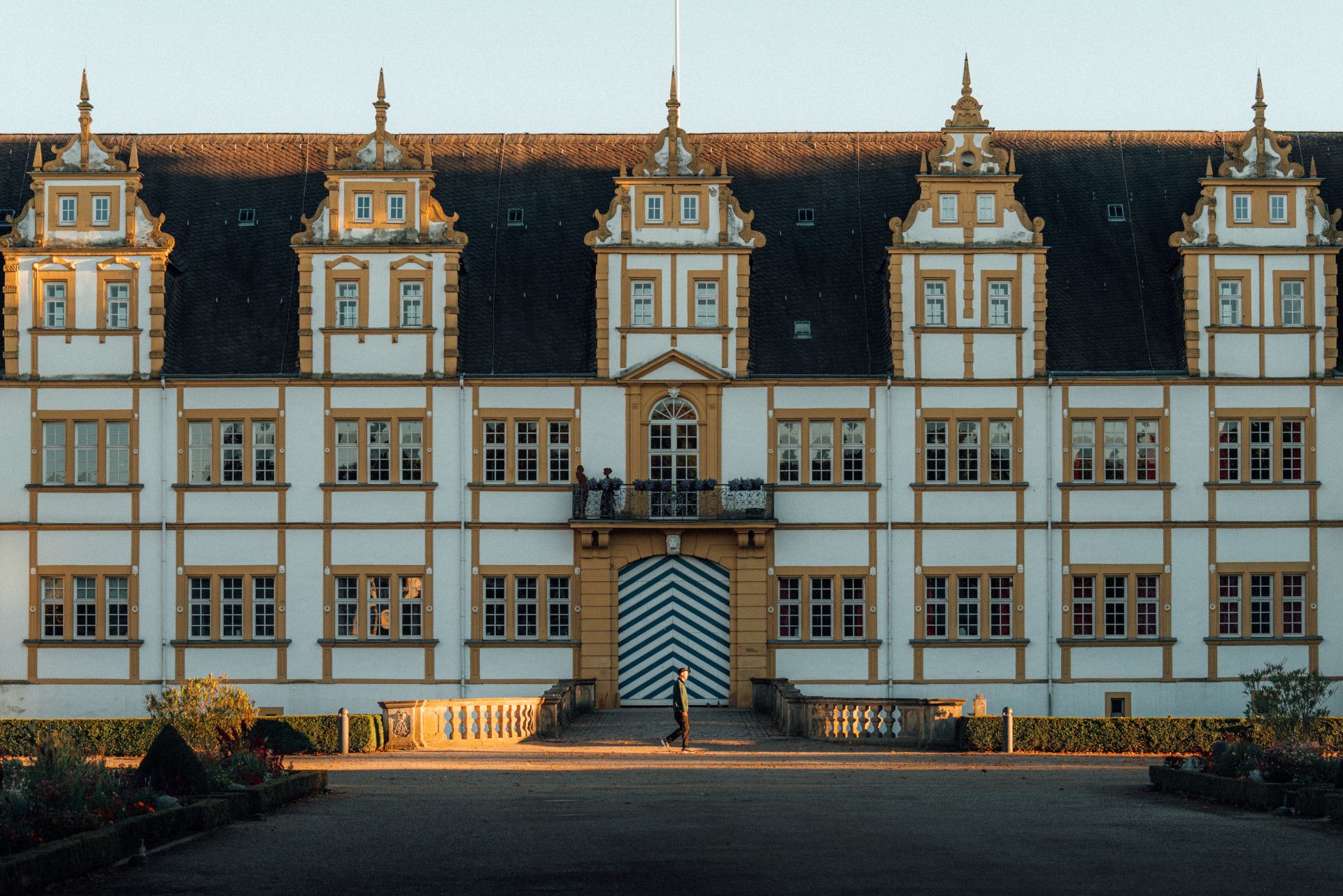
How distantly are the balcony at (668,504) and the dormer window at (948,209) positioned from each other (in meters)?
7.49

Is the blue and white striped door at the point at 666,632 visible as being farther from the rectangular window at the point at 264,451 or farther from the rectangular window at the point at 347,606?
the rectangular window at the point at 264,451

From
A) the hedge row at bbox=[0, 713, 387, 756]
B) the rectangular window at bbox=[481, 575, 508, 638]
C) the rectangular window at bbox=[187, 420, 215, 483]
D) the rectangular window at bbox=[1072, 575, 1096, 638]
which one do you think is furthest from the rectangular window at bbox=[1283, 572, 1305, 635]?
the rectangular window at bbox=[187, 420, 215, 483]

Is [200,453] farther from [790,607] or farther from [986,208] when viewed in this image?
[986,208]

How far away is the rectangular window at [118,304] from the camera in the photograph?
151 feet

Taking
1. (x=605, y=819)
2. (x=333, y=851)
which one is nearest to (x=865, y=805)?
(x=605, y=819)

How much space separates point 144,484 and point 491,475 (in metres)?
7.80

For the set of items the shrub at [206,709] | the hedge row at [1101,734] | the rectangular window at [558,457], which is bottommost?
the hedge row at [1101,734]

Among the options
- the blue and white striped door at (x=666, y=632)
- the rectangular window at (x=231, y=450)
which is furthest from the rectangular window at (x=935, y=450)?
the rectangular window at (x=231, y=450)

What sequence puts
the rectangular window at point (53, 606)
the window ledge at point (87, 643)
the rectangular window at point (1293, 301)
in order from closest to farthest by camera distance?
1. the window ledge at point (87, 643)
2. the rectangular window at point (53, 606)
3. the rectangular window at point (1293, 301)

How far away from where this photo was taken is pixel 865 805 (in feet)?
78.7

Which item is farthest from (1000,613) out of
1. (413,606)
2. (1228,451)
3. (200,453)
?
(200,453)

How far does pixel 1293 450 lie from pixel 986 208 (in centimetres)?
894

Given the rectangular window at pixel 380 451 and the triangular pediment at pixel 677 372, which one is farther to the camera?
the rectangular window at pixel 380 451

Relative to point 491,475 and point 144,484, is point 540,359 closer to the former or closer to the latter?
point 491,475
